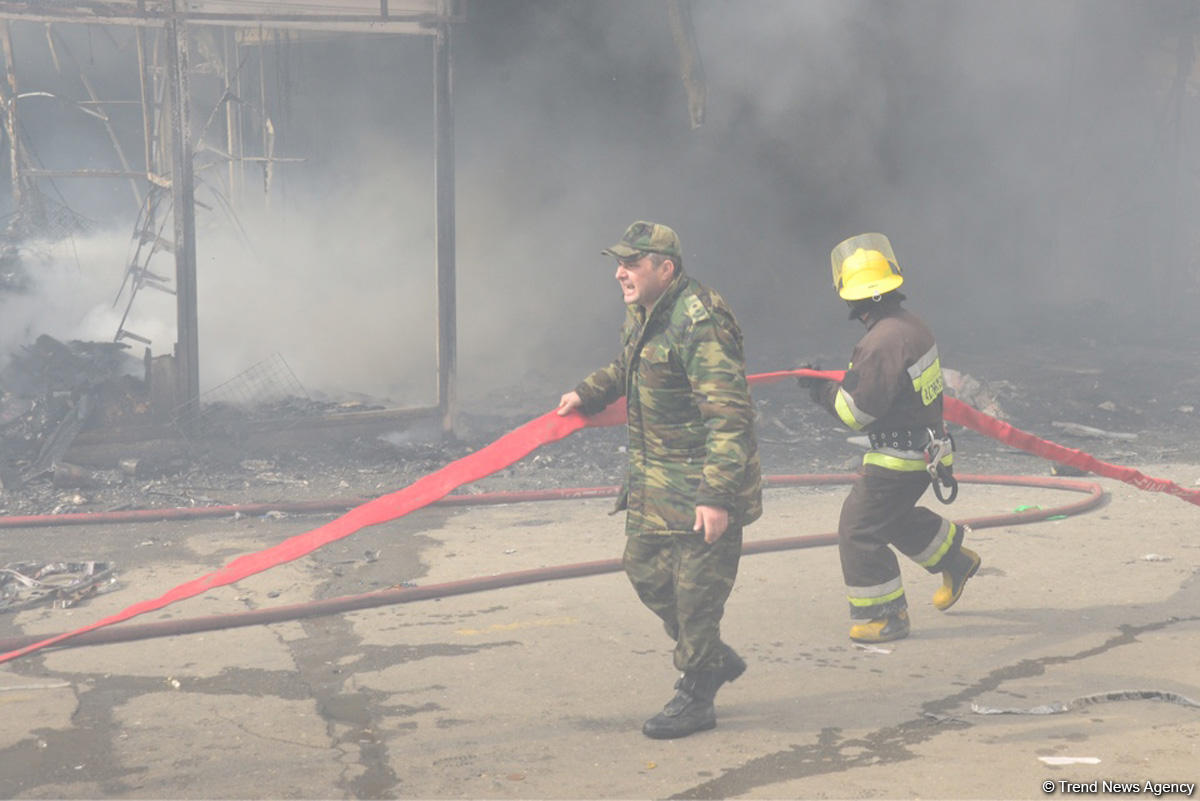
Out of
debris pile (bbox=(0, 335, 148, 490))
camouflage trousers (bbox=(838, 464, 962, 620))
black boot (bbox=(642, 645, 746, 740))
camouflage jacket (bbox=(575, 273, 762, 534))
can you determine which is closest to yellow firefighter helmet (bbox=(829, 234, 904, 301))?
camouflage trousers (bbox=(838, 464, 962, 620))

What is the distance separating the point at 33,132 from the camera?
17.3 metres

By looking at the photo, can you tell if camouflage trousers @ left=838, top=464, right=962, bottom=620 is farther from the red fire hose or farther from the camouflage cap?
the camouflage cap

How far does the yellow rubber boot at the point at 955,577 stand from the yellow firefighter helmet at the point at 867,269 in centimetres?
126

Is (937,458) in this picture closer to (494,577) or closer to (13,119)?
(494,577)

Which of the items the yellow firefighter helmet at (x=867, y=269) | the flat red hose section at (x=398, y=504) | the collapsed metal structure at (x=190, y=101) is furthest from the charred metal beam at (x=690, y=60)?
the flat red hose section at (x=398, y=504)

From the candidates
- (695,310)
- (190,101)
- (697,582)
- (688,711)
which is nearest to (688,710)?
(688,711)

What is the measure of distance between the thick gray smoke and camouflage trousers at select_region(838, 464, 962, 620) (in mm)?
6767

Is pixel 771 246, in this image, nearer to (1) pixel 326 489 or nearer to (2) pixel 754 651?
(1) pixel 326 489

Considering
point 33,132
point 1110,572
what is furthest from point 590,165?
point 1110,572

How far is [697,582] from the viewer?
160 inches

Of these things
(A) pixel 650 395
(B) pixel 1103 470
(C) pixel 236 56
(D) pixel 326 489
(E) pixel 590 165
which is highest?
(C) pixel 236 56

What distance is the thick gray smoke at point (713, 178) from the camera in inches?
553

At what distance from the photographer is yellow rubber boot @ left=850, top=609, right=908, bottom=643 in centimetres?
518

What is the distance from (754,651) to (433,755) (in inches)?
63.7
